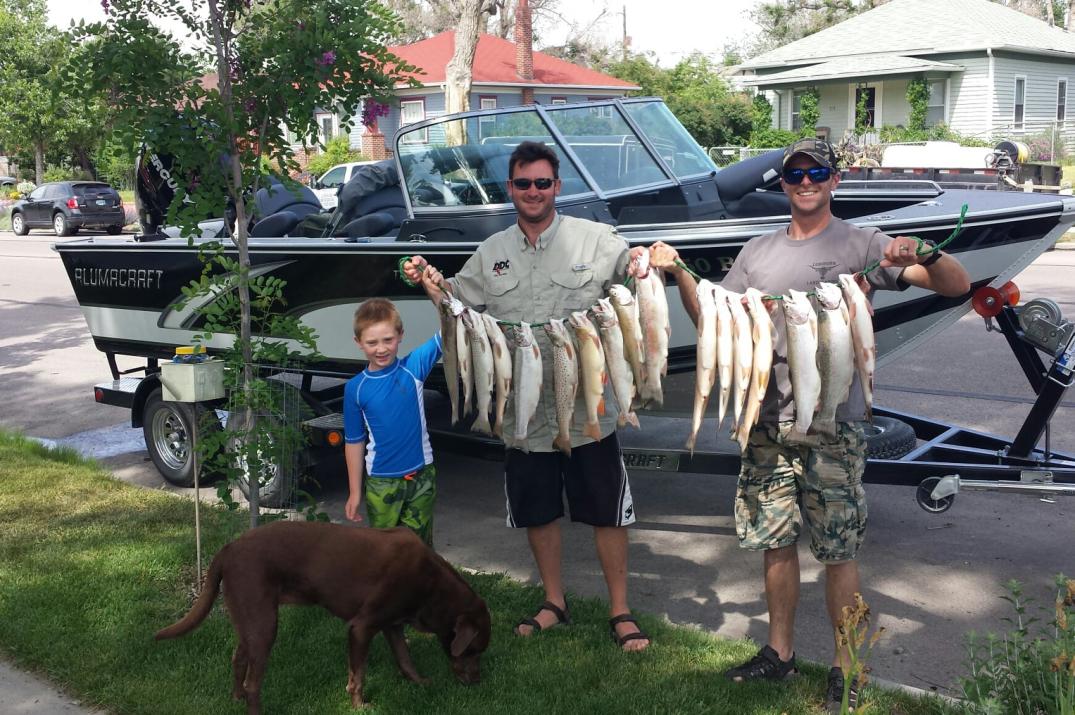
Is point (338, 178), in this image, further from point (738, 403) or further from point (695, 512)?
point (738, 403)

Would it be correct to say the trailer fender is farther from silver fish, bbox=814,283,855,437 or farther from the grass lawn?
silver fish, bbox=814,283,855,437

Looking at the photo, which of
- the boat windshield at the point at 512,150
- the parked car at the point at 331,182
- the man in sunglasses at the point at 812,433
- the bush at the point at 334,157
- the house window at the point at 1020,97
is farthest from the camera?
the bush at the point at 334,157

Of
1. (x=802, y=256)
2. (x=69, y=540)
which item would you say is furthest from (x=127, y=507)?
(x=802, y=256)

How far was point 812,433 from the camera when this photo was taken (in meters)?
3.87

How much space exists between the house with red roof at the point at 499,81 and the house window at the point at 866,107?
886 cm

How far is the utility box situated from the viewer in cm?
486

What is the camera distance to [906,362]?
10.1 metres

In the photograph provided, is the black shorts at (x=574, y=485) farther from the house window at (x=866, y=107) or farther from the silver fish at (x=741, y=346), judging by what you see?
the house window at (x=866, y=107)

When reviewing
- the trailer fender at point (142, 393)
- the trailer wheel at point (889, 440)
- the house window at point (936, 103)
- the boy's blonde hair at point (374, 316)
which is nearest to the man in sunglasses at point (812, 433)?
the boy's blonde hair at point (374, 316)

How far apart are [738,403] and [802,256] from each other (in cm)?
59

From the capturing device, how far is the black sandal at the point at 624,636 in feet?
14.8

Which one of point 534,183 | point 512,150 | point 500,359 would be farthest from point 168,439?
point 534,183

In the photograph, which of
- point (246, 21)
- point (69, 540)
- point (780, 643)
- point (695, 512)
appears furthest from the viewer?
point (695, 512)

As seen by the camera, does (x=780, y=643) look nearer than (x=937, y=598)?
Yes
